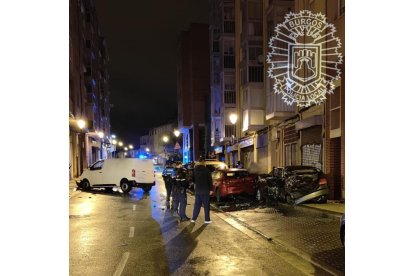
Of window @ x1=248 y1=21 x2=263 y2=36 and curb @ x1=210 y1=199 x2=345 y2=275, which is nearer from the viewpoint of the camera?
curb @ x1=210 y1=199 x2=345 y2=275

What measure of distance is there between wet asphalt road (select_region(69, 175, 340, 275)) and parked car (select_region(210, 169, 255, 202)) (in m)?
4.67

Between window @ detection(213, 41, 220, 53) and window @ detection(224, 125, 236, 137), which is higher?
window @ detection(213, 41, 220, 53)

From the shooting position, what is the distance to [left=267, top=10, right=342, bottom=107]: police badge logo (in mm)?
16989

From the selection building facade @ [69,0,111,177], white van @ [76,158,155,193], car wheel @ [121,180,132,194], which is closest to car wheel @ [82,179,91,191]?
white van @ [76,158,155,193]

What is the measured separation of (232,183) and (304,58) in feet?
24.7

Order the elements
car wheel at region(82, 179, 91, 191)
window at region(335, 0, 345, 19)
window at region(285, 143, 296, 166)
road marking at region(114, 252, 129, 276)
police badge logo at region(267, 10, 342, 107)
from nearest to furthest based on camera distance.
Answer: road marking at region(114, 252, 129, 276) → window at region(335, 0, 345, 19) → police badge logo at region(267, 10, 342, 107) → window at region(285, 143, 296, 166) → car wheel at region(82, 179, 91, 191)

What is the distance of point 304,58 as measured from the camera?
785 inches

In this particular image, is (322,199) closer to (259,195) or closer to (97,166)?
(259,195)

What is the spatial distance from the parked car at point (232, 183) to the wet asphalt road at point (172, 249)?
184 inches

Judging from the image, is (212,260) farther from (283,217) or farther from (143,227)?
(283,217)

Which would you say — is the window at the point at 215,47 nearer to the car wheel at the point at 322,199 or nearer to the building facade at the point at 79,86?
the building facade at the point at 79,86

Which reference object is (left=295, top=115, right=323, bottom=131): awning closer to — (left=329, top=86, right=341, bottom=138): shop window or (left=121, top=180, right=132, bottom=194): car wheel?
(left=329, top=86, right=341, bottom=138): shop window
